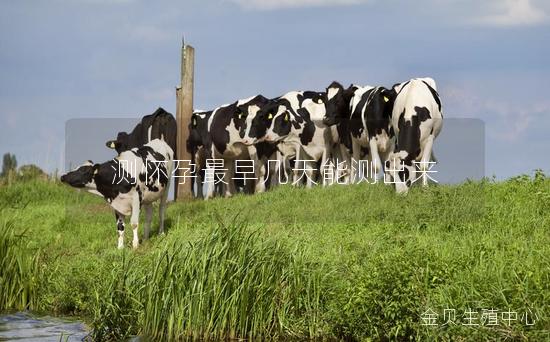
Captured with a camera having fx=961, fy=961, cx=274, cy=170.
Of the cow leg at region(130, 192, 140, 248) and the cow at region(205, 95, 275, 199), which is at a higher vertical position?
the cow at region(205, 95, 275, 199)

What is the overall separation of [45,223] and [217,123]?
5.88 m

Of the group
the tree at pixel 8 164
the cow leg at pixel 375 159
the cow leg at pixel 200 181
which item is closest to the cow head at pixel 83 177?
the cow leg at pixel 375 159

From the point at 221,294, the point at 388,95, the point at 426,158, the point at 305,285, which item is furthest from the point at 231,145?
the point at 221,294

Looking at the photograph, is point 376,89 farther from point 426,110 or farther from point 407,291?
point 407,291

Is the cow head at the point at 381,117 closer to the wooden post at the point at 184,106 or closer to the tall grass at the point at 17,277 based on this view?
the wooden post at the point at 184,106

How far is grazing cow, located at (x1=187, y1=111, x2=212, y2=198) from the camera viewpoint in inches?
1041

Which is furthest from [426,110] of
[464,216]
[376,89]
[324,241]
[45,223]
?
[45,223]

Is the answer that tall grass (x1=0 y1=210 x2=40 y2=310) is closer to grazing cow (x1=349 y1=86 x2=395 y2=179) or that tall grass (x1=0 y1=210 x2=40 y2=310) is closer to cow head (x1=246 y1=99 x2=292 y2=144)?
grazing cow (x1=349 y1=86 x2=395 y2=179)

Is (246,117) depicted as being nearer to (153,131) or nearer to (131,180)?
(153,131)

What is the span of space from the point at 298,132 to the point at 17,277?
11.7 metres

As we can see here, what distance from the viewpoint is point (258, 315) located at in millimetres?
11766

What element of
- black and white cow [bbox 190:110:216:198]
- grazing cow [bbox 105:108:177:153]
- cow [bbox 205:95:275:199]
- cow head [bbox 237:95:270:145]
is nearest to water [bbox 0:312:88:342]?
grazing cow [bbox 105:108:177:153]

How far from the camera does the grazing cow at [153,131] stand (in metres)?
25.3

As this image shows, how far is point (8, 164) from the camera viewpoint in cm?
3231
